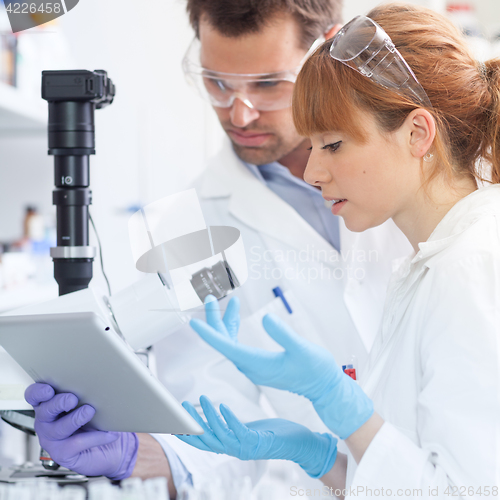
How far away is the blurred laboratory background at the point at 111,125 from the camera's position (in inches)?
59.0

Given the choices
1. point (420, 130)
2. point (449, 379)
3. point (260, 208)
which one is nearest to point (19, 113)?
point (260, 208)

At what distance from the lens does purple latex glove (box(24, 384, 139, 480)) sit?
2.46ft

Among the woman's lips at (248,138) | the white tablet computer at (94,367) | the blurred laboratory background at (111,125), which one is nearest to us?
the white tablet computer at (94,367)

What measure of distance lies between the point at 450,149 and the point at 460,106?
74 mm

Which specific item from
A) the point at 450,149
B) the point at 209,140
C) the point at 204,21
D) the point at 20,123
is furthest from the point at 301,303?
the point at 209,140

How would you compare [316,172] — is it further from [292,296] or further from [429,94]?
[292,296]

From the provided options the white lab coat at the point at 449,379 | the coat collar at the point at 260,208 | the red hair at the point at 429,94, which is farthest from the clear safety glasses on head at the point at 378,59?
the coat collar at the point at 260,208

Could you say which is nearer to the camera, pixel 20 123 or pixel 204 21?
pixel 204 21

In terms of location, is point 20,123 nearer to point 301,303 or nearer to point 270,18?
point 270,18

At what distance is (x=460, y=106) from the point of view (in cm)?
88

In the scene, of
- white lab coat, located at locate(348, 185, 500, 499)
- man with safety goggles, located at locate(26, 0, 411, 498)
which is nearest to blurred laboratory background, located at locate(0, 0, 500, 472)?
man with safety goggles, located at locate(26, 0, 411, 498)

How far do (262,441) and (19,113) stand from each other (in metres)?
1.36

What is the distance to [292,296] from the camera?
1.20m

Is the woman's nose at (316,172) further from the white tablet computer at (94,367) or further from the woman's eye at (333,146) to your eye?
the white tablet computer at (94,367)
